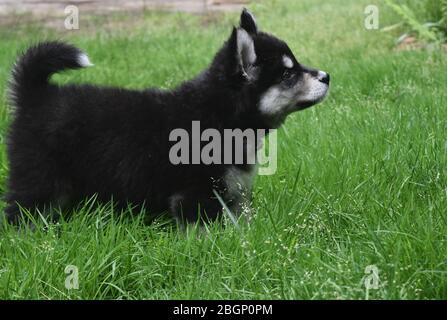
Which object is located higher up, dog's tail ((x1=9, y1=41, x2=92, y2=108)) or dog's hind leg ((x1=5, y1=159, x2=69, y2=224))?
dog's tail ((x1=9, y1=41, x2=92, y2=108))

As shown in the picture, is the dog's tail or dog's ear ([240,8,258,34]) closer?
the dog's tail

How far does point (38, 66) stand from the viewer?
151 inches

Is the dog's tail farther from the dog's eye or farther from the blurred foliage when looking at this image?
the blurred foliage

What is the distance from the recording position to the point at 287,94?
3.91 m

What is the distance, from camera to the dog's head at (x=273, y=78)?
151 inches

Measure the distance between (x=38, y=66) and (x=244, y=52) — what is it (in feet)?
3.65

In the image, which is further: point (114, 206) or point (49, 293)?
point (114, 206)

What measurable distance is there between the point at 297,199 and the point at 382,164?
1.90 feet

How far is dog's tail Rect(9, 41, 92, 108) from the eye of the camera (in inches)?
149

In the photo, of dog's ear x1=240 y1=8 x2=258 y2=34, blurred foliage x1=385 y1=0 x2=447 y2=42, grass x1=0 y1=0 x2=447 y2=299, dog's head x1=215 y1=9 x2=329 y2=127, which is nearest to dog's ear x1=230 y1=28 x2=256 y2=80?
dog's head x1=215 y1=9 x2=329 y2=127

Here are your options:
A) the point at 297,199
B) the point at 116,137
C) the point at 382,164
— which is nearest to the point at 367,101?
the point at 382,164

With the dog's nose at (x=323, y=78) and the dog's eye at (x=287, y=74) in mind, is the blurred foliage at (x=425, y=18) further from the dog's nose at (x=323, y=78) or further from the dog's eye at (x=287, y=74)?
the dog's eye at (x=287, y=74)
